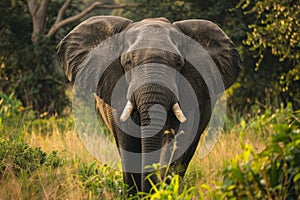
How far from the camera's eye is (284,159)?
362cm

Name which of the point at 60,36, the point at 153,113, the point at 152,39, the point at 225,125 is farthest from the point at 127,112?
the point at 60,36

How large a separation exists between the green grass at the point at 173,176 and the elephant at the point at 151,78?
278 millimetres

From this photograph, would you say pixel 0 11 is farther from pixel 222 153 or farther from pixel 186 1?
pixel 222 153

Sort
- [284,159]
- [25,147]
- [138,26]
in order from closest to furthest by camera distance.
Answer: [284,159] → [138,26] → [25,147]

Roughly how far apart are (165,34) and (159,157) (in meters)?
1.00

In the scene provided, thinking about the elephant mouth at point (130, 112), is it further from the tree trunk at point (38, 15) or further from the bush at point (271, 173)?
the tree trunk at point (38, 15)

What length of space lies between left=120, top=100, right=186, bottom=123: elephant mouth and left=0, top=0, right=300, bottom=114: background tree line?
248 inches

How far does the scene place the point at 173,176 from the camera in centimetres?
Result: 489

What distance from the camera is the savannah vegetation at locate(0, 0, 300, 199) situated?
12.1ft

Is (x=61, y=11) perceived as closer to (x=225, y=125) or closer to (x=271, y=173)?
(x=225, y=125)

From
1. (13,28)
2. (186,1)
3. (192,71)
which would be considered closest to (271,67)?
(186,1)

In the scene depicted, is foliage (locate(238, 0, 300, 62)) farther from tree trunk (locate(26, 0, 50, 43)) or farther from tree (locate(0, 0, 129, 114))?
tree trunk (locate(26, 0, 50, 43))

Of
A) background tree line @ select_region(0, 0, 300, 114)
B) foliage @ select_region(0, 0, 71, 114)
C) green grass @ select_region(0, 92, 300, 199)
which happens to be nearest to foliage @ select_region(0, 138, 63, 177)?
green grass @ select_region(0, 92, 300, 199)

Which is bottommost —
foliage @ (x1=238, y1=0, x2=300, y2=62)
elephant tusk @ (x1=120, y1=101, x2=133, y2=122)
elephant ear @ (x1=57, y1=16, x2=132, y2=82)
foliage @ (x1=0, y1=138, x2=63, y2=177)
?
foliage @ (x1=238, y1=0, x2=300, y2=62)
